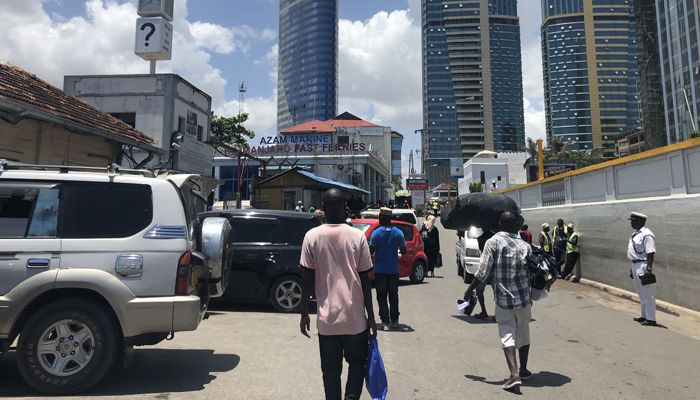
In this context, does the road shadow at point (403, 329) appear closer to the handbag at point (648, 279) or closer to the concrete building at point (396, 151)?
the handbag at point (648, 279)

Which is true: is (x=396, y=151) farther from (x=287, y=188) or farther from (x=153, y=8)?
(x=153, y=8)

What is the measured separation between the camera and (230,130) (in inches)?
1670

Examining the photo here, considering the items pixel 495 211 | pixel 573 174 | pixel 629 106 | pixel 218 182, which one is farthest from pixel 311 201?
pixel 629 106

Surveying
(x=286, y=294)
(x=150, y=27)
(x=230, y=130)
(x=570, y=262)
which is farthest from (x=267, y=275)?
(x=230, y=130)

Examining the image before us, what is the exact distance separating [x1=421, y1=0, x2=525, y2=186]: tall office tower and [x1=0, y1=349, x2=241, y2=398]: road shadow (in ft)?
460

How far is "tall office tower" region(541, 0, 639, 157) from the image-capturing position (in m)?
135

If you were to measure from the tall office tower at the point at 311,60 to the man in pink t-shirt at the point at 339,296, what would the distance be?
438 feet

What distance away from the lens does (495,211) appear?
27.6 feet

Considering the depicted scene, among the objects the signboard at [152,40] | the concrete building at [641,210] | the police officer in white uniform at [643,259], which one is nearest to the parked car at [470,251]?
the concrete building at [641,210]

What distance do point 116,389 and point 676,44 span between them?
100m

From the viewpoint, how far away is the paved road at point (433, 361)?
14.8 feet

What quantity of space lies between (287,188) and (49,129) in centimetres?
1337

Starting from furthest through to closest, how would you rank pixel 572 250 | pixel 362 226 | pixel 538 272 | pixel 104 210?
pixel 572 250 → pixel 362 226 → pixel 538 272 → pixel 104 210

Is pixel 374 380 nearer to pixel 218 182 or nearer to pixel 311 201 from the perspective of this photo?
pixel 218 182
